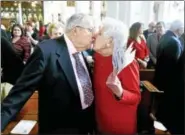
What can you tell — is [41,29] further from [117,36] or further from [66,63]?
[117,36]

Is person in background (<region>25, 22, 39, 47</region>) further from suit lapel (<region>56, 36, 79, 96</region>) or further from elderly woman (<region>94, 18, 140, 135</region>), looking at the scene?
elderly woman (<region>94, 18, 140, 135</region>)

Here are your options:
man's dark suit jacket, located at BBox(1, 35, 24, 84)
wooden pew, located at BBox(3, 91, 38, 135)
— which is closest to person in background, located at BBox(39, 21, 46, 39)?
man's dark suit jacket, located at BBox(1, 35, 24, 84)

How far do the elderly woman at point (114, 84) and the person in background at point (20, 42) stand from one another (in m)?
0.28

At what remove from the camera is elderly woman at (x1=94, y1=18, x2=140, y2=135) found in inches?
30.8

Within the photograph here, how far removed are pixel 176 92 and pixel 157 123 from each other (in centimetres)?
16

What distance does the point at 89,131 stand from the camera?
927mm

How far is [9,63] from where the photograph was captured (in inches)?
36.1

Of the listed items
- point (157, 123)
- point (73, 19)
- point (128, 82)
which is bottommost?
point (157, 123)

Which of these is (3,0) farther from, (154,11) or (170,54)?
(170,54)

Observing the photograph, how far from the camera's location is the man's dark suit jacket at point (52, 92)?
0.75 m

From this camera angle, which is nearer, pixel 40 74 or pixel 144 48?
pixel 40 74

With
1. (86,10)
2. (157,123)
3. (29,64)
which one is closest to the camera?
(29,64)

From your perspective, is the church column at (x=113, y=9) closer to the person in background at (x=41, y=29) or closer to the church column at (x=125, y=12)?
the church column at (x=125, y=12)

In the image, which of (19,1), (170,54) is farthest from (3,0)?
(170,54)
